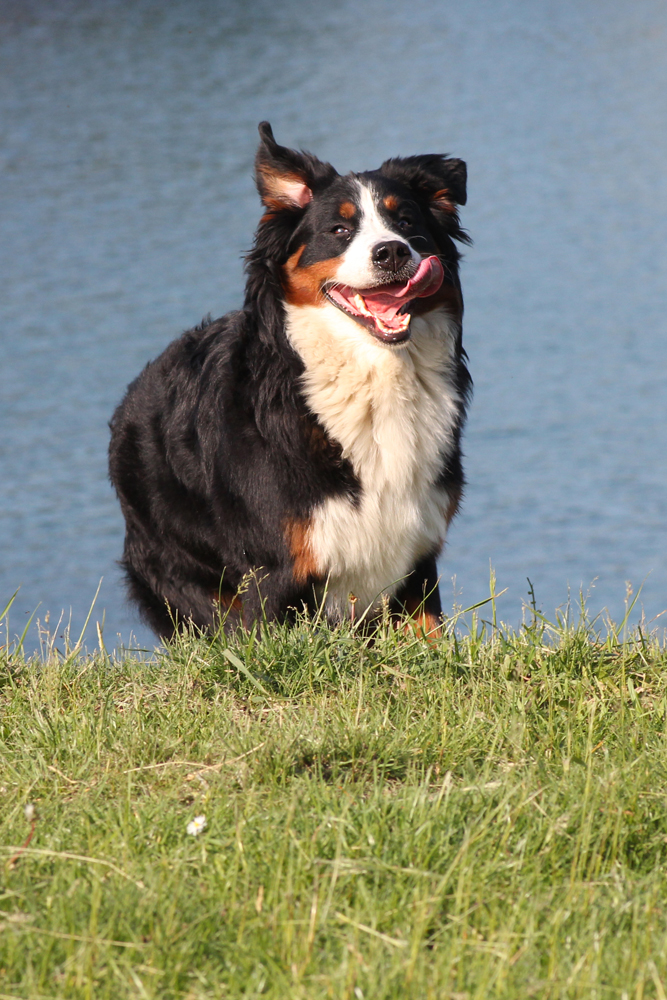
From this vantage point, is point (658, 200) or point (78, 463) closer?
point (78, 463)

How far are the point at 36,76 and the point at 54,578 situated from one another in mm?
17123

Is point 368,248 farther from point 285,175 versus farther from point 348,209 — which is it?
point 285,175

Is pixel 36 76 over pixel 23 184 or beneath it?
over

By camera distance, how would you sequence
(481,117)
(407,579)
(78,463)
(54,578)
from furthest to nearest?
1. (481,117)
2. (78,463)
3. (54,578)
4. (407,579)

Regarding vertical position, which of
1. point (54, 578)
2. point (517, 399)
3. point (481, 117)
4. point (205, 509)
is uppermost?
point (481, 117)

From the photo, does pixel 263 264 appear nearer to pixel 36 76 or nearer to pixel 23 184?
pixel 23 184

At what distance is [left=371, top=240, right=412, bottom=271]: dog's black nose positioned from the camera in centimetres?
397

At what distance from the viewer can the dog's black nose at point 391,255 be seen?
156 inches

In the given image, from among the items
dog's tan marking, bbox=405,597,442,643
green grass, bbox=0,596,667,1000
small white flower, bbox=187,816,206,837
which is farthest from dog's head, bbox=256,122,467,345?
small white flower, bbox=187,816,206,837

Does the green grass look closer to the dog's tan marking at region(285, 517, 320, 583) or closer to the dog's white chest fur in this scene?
the dog's tan marking at region(285, 517, 320, 583)

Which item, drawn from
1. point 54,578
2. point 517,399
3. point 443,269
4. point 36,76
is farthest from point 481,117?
point 443,269

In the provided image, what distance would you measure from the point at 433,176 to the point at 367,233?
1.53ft

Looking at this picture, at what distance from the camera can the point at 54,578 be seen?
9906 mm

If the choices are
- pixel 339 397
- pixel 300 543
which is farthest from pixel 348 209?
pixel 300 543
